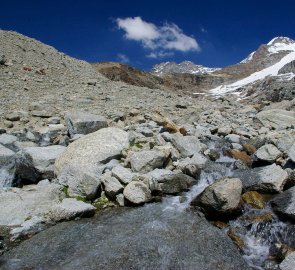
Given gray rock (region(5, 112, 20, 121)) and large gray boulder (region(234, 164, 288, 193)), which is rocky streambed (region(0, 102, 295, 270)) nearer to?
large gray boulder (region(234, 164, 288, 193))

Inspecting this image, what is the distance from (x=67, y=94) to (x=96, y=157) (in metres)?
14.7

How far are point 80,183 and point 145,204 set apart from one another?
1.98 metres

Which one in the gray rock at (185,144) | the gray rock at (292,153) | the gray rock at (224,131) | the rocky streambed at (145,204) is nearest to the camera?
the rocky streambed at (145,204)

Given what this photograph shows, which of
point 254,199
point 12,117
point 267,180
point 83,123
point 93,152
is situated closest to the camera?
point 254,199

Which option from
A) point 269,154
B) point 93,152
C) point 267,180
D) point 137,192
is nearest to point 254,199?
point 267,180

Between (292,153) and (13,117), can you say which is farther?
(13,117)

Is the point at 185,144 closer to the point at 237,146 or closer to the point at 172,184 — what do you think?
the point at 237,146

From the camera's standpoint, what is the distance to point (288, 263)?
24.0 ft

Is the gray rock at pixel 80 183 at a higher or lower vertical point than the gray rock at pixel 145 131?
lower

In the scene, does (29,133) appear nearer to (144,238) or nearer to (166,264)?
(144,238)

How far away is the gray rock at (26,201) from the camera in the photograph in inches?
360

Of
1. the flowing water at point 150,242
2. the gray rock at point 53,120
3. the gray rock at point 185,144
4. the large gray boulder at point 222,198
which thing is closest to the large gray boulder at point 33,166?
the flowing water at point 150,242

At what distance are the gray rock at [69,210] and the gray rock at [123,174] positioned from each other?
4.47 feet

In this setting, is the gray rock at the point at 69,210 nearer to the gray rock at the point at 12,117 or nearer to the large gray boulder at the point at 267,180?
the large gray boulder at the point at 267,180
